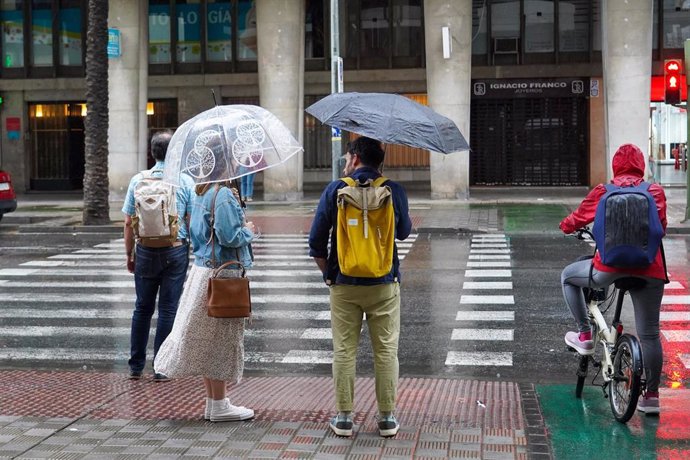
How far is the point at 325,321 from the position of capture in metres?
11.3

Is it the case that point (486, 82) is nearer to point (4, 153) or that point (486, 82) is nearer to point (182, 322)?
point (4, 153)

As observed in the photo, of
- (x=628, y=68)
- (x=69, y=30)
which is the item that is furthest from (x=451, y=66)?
(x=69, y=30)

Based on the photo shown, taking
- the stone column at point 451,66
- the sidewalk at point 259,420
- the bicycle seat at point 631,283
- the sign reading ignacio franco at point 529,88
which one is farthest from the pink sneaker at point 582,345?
the sign reading ignacio franco at point 529,88

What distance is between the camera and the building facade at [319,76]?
31.4 metres

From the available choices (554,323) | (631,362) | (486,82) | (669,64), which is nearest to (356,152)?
(631,362)

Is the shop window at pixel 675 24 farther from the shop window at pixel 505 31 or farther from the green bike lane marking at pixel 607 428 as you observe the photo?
the green bike lane marking at pixel 607 428

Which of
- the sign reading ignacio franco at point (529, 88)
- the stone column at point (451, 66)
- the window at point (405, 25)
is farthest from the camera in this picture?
the window at point (405, 25)

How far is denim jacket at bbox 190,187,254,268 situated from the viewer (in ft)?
21.9

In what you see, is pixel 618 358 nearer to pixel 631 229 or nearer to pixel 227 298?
pixel 631 229

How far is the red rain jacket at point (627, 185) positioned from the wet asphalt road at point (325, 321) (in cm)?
194

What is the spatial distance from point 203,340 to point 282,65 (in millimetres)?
A: 23341

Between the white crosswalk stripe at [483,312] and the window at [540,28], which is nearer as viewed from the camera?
the white crosswalk stripe at [483,312]

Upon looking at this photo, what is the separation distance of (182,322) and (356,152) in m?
1.62

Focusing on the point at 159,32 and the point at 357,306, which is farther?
the point at 159,32
